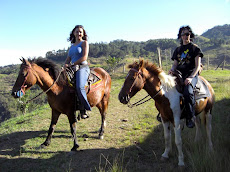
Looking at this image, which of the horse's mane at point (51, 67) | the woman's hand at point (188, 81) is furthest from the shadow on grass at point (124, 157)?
the horse's mane at point (51, 67)

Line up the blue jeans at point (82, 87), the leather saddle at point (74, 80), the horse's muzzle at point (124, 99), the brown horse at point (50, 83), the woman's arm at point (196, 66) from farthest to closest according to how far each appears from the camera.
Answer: the leather saddle at point (74, 80) → the blue jeans at point (82, 87) → the brown horse at point (50, 83) → the woman's arm at point (196, 66) → the horse's muzzle at point (124, 99)

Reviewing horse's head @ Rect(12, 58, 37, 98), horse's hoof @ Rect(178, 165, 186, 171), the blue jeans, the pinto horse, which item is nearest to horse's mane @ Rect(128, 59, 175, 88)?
the pinto horse

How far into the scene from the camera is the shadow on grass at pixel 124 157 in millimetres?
3137

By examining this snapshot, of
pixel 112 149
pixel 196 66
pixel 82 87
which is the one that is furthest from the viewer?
pixel 112 149

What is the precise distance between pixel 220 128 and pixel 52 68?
5.02 metres

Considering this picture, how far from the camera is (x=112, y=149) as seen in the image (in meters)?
4.27

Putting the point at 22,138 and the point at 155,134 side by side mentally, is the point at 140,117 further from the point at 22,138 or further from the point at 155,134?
the point at 22,138

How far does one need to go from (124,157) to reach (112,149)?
0.59 metres

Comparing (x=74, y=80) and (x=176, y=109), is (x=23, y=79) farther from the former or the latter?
(x=176, y=109)

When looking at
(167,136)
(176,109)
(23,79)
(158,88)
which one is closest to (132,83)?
(158,88)

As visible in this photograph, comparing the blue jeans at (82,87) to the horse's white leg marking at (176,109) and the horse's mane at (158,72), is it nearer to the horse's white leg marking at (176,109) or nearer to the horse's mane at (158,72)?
the horse's mane at (158,72)

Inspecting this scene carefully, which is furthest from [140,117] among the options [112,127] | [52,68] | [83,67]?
[52,68]

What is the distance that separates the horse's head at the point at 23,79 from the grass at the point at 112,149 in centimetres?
167

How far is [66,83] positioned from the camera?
4.09m
